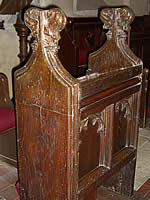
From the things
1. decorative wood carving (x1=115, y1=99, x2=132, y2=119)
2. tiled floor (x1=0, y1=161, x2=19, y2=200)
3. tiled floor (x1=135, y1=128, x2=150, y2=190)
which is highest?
decorative wood carving (x1=115, y1=99, x2=132, y2=119)

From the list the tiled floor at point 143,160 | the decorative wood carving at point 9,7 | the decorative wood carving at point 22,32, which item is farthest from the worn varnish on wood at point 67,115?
the decorative wood carving at point 9,7

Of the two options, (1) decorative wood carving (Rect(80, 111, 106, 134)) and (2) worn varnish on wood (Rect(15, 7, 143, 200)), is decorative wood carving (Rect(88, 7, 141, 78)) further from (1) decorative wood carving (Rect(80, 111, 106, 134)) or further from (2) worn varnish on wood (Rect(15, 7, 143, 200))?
(1) decorative wood carving (Rect(80, 111, 106, 134))

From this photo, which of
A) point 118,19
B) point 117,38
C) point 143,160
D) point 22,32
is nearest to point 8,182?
point 143,160

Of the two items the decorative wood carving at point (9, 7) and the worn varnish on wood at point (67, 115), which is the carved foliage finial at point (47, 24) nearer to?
the worn varnish on wood at point (67, 115)

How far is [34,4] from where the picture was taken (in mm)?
4305

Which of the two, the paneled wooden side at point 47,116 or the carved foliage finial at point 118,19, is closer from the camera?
the paneled wooden side at point 47,116

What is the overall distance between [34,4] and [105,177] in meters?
3.45

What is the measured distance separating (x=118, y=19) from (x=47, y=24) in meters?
0.74

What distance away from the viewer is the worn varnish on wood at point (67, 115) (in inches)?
48.9

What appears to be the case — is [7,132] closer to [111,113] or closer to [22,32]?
[22,32]

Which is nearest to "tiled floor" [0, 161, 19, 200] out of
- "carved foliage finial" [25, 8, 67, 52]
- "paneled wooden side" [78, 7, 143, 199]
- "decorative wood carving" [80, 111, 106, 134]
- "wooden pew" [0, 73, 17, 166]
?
"wooden pew" [0, 73, 17, 166]

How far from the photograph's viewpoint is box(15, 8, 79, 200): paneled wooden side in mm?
1231

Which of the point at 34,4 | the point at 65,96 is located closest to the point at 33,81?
the point at 65,96

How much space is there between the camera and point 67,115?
1261 mm
